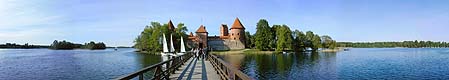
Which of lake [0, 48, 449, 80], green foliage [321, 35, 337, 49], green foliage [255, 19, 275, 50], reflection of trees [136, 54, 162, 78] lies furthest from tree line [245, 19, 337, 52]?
reflection of trees [136, 54, 162, 78]

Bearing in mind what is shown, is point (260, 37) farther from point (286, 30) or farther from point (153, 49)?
point (153, 49)

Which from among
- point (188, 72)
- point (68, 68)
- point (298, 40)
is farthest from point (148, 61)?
point (298, 40)

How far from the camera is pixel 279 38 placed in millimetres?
77625

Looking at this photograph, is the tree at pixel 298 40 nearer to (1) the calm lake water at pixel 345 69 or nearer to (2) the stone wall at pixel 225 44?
(2) the stone wall at pixel 225 44

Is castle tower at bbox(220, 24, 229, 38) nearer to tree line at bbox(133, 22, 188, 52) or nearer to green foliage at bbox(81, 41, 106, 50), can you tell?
tree line at bbox(133, 22, 188, 52)

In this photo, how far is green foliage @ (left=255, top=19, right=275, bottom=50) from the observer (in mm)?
80188

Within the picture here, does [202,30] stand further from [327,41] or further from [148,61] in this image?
[148,61]

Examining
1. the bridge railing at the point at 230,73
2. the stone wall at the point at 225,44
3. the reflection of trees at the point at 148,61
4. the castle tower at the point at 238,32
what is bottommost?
the reflection of trees at the point at 148,61

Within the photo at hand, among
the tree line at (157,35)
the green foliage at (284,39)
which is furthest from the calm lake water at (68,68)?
the green foliage at (284,39)

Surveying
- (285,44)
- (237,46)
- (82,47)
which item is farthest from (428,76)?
(82,47)

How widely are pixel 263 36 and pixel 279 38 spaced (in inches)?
161

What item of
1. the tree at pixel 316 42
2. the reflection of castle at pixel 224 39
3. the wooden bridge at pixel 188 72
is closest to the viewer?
the wooden bridge at pixel 188 72

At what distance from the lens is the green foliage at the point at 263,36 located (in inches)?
3157

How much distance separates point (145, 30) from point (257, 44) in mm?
24732
